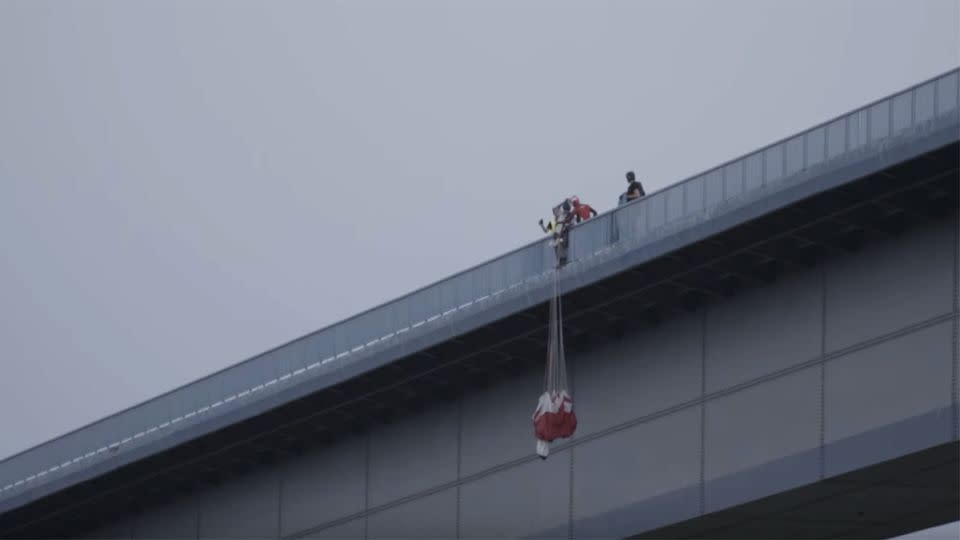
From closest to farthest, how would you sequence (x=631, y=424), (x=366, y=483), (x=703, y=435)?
(x=703, y=435)
(x=631, y=424)
(x=366, y=483)

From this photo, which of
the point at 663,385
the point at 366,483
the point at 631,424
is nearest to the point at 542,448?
the point at 631,424

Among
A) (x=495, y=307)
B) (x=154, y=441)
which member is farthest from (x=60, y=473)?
(x=495, y=307)

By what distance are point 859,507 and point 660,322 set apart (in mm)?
5393

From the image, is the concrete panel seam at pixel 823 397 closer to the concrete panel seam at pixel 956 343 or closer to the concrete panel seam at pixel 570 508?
the concrete panel seam at pixel 956 343

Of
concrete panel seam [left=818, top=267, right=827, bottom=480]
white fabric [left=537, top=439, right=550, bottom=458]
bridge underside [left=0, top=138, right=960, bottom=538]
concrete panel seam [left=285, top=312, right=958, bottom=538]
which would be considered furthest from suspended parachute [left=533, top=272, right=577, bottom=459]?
concrete panel seam [left=818, top=267, right=827, bottom=480]

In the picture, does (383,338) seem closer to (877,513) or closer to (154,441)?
(154,441)

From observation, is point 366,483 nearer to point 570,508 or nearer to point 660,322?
point 570,508

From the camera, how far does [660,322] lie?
41.9 meters

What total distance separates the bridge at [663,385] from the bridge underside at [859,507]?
0.32 ft

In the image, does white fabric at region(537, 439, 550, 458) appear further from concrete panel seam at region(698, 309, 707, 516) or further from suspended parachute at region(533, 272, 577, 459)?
concrete panel seam at region(698, 309, 707, 516)

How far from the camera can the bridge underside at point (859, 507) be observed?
123ft

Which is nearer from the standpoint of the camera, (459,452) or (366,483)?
(459,452)

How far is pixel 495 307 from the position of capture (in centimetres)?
4372

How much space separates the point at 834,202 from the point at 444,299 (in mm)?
11355
